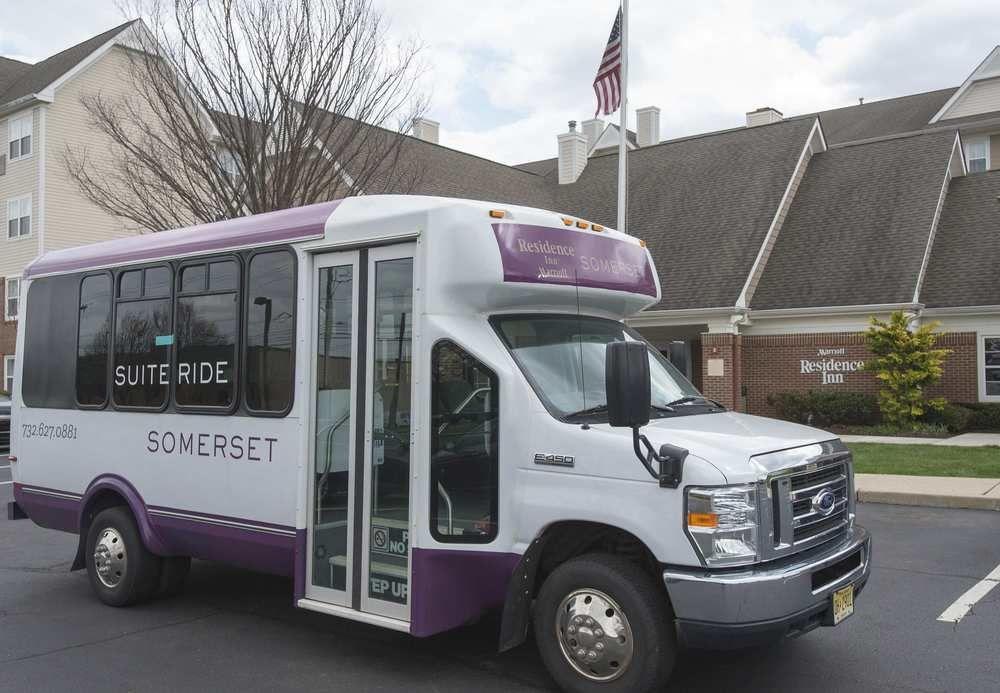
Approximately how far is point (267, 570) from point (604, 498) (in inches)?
106

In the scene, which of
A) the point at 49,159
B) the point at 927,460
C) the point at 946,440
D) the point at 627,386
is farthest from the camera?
the point at 49,159

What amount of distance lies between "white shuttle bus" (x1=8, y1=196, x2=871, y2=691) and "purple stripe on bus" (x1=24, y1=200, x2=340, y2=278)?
0.03 metres

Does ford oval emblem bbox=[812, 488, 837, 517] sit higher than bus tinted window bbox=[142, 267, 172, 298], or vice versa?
bus tinted window bbox=[142, 267, 172, 298]

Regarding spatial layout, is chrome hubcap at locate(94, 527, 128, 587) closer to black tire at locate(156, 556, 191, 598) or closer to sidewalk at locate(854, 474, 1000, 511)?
black tire at locate(156, 556, 191, 598)

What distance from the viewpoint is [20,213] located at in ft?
96.1

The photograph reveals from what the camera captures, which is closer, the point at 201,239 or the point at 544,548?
the point at 544,548

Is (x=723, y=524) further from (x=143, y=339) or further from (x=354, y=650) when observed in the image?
(x=143, y=339)

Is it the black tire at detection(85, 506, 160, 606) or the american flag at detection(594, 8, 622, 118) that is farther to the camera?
the american flag at detection(594, 8, 622, 118)

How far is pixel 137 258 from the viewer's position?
23.7 ft

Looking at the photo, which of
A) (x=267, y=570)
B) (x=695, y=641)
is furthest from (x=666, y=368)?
(x=267, y=570)

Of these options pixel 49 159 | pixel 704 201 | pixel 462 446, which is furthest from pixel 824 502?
pixel 49 159

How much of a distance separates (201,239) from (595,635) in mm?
3987

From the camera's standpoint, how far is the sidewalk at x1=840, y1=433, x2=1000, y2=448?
18.1 m

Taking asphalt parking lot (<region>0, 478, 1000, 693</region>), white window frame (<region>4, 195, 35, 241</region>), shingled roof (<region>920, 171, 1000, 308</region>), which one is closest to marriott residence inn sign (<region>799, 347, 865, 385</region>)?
shingled roof (<region>920, 171, 1000, 308</region>)
